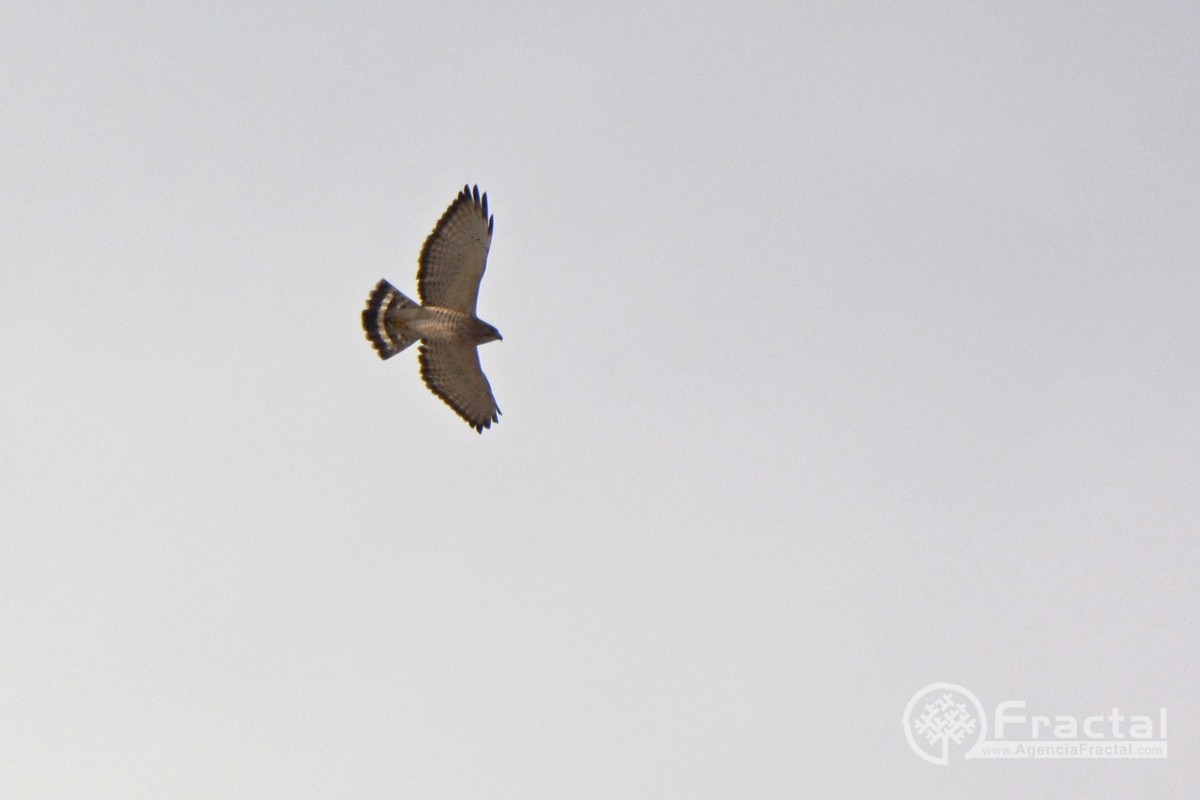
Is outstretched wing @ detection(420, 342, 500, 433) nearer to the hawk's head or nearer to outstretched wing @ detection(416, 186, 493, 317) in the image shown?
the hawk's head

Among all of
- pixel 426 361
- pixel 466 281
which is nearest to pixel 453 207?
pixel 466 281

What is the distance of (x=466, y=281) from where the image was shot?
2258 centimetres

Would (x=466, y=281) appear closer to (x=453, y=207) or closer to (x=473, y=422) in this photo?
(x=453, y=207)

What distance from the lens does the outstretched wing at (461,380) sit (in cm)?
2362

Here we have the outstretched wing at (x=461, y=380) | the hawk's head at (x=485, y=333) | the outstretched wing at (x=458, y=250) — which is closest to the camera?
the outstretched wing at (x=458, y=250)

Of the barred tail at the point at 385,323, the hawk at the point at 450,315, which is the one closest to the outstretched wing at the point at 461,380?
the hawk at the point at 450,315

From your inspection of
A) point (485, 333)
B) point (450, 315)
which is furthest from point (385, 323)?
point (485, 333)

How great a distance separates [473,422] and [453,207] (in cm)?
372

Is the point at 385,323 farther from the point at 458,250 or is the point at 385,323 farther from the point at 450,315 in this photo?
the point at 458,250

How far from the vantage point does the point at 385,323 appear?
23.3 meters

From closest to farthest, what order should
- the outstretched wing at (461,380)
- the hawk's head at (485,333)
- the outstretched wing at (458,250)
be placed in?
1. the outstretched wing at (458,250)
2. the hawk's head at (485,333)
3. the outstretched wing at (461,380)

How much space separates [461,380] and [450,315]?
1.38 meters

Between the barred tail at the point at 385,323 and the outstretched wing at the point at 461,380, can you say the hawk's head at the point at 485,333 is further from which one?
the barred tail at the point at 385,323

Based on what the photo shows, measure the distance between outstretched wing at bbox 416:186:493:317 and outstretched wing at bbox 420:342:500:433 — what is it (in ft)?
3.63
